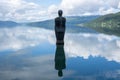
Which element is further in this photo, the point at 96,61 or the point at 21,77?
the point at 96,61

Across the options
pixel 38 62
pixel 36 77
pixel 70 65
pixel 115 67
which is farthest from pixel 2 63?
pixel 115 67

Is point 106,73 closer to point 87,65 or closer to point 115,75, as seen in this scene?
point 115,75

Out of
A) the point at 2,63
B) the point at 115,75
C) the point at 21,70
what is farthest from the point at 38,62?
the point at 115,75

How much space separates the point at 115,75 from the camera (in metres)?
14.1

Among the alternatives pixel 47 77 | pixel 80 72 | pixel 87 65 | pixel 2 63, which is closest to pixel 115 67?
pixel 87 65

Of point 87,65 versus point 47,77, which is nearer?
point 47,77

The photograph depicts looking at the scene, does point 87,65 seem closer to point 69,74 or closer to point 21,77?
point 69,74

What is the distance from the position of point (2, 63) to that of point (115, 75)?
7.13m

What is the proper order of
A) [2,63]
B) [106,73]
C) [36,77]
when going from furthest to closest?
[2,63], [106,73], [36,77]

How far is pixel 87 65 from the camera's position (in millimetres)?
17094

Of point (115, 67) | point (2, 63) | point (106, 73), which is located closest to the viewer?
point (106, 73)

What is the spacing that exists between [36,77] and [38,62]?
5163 mm

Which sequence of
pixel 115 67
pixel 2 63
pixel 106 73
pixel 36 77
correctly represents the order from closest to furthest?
pixel 36 77 < pixel 106 73 < pixel 115 67 < pixel 2 63

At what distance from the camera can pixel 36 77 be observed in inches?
525
